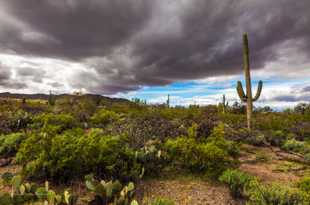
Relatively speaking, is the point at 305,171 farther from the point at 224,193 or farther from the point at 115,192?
the point at 115,192

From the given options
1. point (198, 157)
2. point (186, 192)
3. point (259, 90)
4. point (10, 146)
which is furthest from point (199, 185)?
point (259, 90)

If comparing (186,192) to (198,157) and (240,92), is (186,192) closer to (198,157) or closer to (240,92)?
(198,157)

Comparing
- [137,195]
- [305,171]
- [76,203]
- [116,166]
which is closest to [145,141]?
[116,166]

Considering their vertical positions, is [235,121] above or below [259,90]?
below

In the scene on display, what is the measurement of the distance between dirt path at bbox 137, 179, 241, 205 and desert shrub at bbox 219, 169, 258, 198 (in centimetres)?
16

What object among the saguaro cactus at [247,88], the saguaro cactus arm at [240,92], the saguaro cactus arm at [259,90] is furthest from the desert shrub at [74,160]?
the saguaro cactus arm at [259,90]

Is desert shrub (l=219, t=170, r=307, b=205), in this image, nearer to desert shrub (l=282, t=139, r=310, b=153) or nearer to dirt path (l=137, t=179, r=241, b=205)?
dirt path (l=137, t=179, r=241, b=205)

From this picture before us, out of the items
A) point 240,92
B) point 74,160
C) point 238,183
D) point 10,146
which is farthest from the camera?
point 240,92

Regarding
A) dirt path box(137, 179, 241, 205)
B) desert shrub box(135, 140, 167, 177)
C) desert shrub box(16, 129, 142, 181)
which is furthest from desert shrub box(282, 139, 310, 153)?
desert shrub box(16, 129, 142, 181)

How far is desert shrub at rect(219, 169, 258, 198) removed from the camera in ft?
12.7

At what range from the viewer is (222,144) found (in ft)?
19.3

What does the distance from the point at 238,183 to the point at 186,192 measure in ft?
3.21

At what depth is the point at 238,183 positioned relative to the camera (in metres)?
4.01

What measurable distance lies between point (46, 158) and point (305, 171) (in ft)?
20.2
